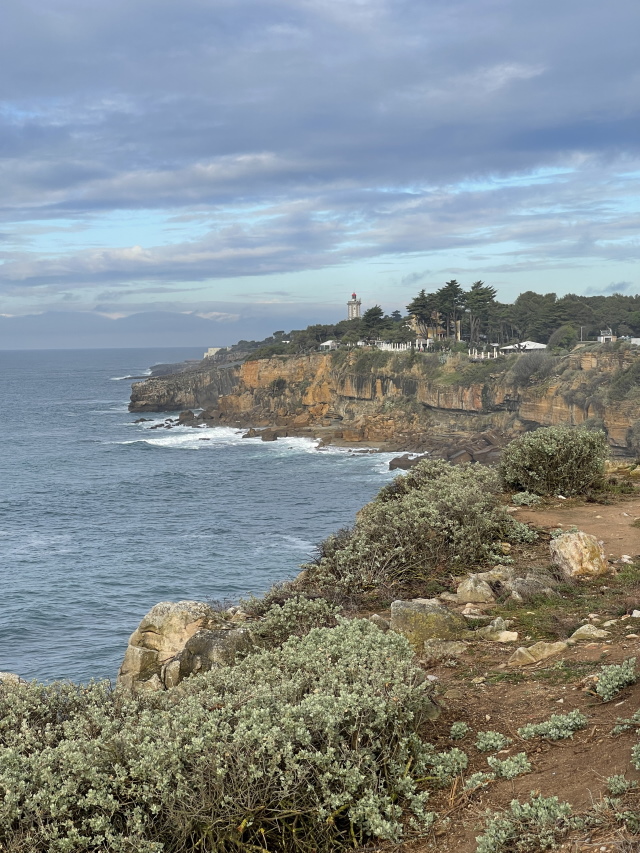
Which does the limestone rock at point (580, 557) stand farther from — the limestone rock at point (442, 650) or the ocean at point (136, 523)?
the ocean at point (136, 523)

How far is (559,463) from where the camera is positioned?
15008 millimetres

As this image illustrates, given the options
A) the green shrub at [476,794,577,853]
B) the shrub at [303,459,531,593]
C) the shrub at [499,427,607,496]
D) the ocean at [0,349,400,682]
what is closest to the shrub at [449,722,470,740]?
Answer: the green shrub at [476,794,577,853]

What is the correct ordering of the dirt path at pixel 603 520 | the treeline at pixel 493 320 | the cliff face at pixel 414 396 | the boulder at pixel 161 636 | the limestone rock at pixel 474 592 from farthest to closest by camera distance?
the treeline at pixel 493 320, the cliff face at pixel 414 396, the dirt path at pixel 603 520, the limestone rock at pixel 474 592, the boulder at pixel 161 636

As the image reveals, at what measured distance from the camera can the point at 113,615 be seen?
2384 centimetres

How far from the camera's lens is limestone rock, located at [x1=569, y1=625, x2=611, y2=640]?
7.14 meters

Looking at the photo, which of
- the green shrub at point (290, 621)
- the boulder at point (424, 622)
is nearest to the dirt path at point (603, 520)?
the boulder at point (424, 622)

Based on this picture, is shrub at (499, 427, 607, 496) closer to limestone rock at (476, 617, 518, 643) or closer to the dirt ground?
the dirt ground

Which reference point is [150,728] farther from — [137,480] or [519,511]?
[137,480]

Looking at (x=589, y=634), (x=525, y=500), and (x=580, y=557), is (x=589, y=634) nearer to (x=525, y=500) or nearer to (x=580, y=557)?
(x=580, y=557)

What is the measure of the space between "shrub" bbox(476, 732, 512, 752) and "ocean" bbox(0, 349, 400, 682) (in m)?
13.9

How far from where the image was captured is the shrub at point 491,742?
5133 mm

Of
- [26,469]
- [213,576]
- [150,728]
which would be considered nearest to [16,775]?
[150,728]

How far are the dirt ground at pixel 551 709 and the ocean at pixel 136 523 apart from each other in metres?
12.4

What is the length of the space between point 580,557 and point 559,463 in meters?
5.46
